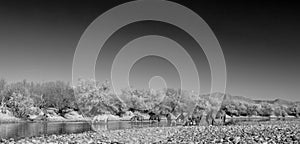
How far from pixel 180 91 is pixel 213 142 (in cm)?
6412

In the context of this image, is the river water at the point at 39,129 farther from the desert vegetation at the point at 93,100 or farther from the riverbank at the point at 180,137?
the desert vegetation at the point at 93,100

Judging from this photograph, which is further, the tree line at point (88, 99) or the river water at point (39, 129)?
the tree line at point (88, 99)

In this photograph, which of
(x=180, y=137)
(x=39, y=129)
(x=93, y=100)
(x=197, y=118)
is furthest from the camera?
(x=93, y=100)

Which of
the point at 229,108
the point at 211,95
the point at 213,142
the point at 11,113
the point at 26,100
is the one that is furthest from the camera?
the point at 229,108

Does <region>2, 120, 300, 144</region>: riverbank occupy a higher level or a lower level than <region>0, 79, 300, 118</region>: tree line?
lower

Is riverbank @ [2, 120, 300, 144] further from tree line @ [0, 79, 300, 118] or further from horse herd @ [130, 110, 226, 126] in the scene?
tree line @ [0, 79, 300, 118]

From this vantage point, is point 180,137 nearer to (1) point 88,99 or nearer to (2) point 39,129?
(2) point 39,129

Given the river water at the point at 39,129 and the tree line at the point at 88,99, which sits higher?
the tree line at the point at 88,99

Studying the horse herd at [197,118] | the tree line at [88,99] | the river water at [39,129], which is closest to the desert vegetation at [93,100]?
the tree line at [88,99]

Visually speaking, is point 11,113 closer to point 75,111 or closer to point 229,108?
point 75,111

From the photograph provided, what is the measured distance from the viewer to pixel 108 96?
69.0 meters

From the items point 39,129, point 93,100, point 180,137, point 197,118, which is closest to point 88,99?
point 93,100

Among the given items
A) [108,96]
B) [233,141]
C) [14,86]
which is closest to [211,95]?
[108,96]

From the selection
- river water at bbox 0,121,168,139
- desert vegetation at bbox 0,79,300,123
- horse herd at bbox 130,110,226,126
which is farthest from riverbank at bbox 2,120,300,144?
desert vegetation at bbox 0,79,300,123
